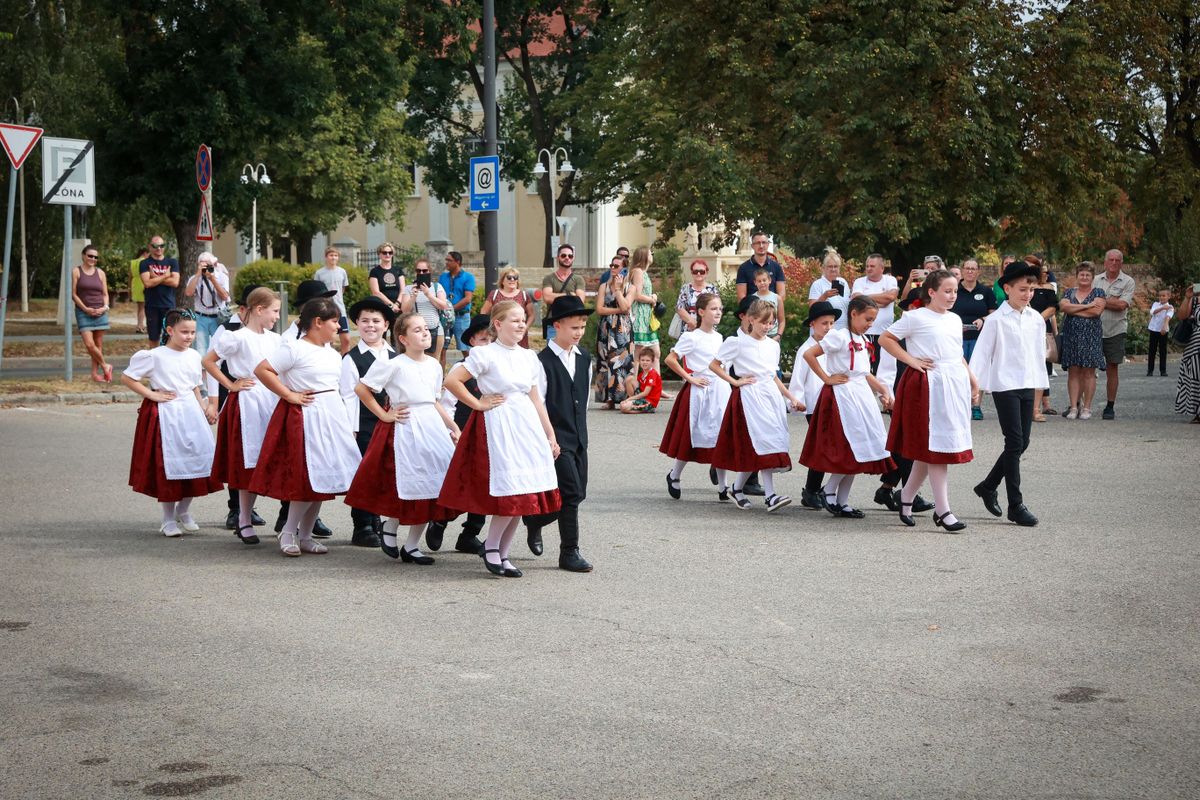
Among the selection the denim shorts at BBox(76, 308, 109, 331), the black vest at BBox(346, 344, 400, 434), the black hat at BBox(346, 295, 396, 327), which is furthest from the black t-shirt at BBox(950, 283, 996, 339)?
the denim shorts at BBox(76, 308, 109, 331)

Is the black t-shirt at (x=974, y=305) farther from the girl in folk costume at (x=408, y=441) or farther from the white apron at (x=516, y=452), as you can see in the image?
the white apron at (x=516, y=452)

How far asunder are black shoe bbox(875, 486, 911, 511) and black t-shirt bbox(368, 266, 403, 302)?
1172 centimetres

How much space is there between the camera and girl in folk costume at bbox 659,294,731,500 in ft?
39.9

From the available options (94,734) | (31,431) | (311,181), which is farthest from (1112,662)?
(311,181)

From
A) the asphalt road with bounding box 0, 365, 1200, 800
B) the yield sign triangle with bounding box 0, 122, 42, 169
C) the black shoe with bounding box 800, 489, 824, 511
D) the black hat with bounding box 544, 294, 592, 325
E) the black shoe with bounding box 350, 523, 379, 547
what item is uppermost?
the yield sign triangle with bounding box 0, 122, 42, 169

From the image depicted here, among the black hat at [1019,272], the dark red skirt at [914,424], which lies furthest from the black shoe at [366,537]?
the black hat at [1019,272]

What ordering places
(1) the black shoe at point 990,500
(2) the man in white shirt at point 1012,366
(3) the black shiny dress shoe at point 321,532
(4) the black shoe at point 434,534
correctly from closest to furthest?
(4) the black shoe at point 434,534
(3) the black shiny dress shoe at point 321,532
(2) the man in white shirt at point 1012,366
(1) the black shoe at point 990,500

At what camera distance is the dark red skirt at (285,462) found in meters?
9.55

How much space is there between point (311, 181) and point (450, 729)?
51029 millimetres

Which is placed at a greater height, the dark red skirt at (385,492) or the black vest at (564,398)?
the black vest at (564,398)

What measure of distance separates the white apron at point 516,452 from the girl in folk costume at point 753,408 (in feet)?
10.3

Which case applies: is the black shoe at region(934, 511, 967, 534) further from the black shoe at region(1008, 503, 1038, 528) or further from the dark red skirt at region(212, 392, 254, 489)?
the dark red skirt at region(212, 392, 254, 489)

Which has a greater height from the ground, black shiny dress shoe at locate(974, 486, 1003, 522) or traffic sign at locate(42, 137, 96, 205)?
traffic sign at locate(42, 137, 96, 205)

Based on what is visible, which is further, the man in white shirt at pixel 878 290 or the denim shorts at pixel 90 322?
the denim shorts at pixel 90 322
